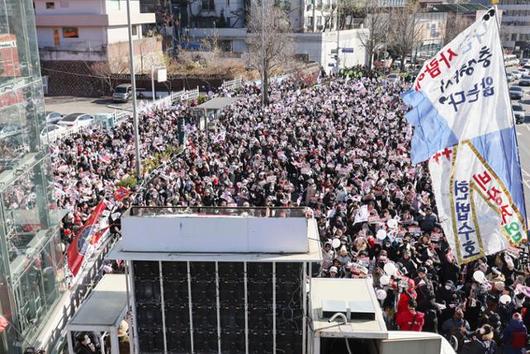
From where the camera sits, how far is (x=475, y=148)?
7.53m

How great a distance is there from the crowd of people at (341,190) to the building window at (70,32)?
17.5 meters

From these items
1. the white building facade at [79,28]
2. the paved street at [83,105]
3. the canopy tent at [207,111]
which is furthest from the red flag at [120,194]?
the white building facade at [79,28]

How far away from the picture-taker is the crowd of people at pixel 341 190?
894cm

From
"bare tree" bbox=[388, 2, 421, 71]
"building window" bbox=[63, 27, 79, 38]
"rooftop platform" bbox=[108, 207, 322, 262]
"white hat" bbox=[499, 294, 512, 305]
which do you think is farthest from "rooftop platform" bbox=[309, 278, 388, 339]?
"bare tree" bbox=[388, 2, 421, 71]

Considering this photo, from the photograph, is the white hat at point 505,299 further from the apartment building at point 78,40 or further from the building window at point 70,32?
the building window at point 70,32

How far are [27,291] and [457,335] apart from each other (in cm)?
636

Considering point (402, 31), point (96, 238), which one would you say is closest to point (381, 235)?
point (96, 238)

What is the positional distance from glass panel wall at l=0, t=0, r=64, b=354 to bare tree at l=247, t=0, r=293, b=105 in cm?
2264

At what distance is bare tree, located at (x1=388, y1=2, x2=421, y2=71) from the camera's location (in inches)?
2092

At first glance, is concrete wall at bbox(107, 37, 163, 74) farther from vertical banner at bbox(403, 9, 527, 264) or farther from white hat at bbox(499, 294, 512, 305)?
white hat at bbox(499, 294, 512, 305)

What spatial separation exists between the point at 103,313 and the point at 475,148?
17.1 ft

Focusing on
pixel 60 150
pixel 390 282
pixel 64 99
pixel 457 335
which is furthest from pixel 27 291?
pixel 64 99

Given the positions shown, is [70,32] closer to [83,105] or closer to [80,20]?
[80,20]

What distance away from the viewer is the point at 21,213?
888 cm
